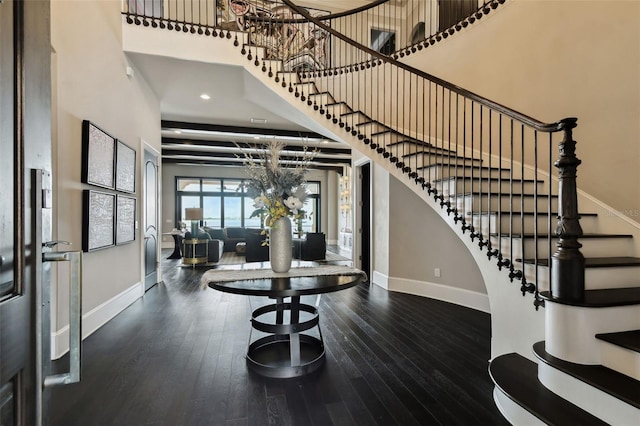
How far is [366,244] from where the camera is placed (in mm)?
5824

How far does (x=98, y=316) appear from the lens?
3.15 meters

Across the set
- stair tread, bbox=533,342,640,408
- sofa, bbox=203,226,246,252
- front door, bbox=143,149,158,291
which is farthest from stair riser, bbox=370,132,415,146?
sofa, bbox=203,226,246,252

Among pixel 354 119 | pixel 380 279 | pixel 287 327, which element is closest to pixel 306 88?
pixel 354 119

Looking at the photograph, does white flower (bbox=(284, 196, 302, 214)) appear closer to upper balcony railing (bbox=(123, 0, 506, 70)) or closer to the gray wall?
the gray wall

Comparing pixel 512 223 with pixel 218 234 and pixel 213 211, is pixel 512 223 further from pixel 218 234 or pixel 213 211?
pixel 213 211

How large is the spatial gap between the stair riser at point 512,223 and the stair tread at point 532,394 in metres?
0.90

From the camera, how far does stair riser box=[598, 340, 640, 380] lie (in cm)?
145

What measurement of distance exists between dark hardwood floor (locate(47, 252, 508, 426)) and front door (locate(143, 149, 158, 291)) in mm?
1140

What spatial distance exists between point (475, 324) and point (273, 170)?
2.76m

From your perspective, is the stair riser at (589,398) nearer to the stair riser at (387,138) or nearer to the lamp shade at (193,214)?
the stair riser at (387,138)

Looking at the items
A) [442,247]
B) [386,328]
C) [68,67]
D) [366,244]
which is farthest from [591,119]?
[68,67]

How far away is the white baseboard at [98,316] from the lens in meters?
2.56

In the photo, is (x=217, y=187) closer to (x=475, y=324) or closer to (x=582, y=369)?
(x=475, y=324)

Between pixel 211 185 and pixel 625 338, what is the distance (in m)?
11.8
